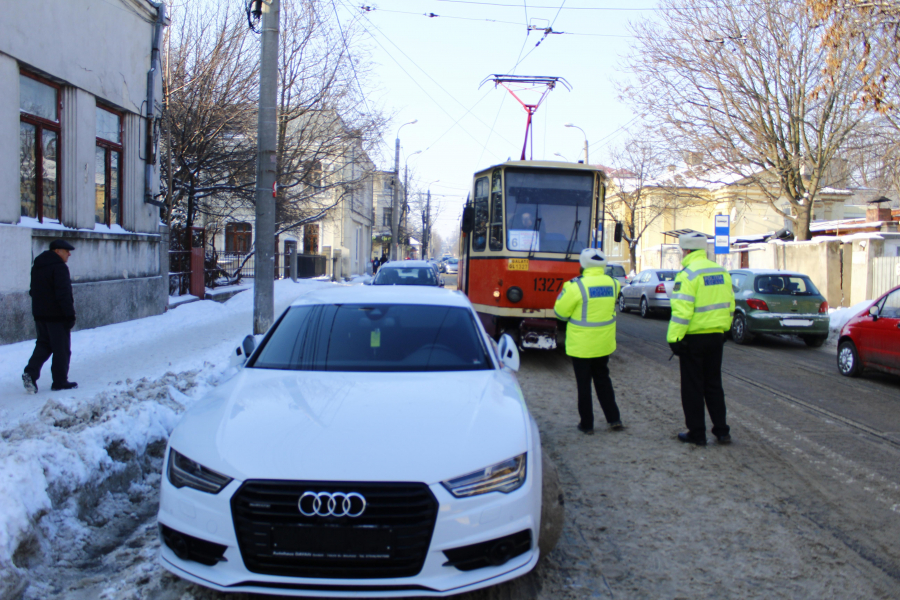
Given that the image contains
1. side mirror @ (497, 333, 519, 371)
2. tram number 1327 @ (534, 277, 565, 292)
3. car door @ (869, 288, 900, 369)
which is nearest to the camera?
side mirror @ (497, 333, 519, 371)

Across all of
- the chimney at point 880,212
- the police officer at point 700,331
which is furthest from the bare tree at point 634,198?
the police officer at point 700,331

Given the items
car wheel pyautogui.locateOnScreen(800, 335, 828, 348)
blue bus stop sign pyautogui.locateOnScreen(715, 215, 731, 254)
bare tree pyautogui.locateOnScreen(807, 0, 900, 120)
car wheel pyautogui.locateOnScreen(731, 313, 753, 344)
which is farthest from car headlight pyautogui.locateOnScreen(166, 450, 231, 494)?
blue bus stop sign pyautogui.locateOnScreen(715, 215, 731, 254)

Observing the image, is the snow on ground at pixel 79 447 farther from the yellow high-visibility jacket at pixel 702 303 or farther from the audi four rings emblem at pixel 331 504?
the yellow high-visibility jacket at pixel 702 303

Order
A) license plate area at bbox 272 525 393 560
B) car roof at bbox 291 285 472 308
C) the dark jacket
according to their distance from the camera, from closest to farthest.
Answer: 1. license plate area at bbox 272 525 393 560
2. car roof at bbox 291 285 472 308
3. the dark jacket

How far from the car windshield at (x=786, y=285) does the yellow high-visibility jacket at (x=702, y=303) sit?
8975 mm

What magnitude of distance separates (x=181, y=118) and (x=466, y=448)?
61.2ft

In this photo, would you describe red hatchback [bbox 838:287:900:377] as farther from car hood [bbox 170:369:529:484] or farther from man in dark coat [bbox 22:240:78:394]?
man in dark coat [bbox 22:240:78:394]

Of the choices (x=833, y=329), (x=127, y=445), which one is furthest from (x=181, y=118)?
(x=833, y=329)

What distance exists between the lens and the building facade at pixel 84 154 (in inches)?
396

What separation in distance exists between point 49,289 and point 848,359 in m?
10.7

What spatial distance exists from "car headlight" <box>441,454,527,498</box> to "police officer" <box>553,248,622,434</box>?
3.27 metres

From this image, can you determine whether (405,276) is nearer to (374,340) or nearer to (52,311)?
(52,311)

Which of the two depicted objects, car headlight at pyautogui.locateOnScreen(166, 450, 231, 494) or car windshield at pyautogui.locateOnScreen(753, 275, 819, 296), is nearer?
car headlight at pyautogui.locateOnScreen(166, 450, 231, 494)

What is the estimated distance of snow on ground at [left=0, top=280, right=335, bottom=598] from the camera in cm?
368
